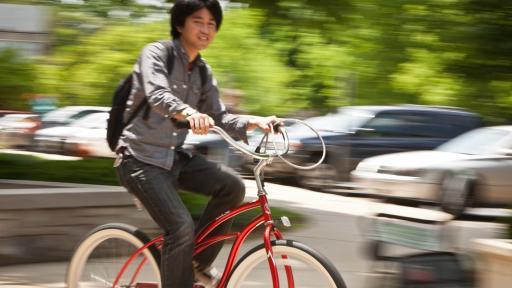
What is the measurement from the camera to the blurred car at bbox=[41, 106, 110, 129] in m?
26.5

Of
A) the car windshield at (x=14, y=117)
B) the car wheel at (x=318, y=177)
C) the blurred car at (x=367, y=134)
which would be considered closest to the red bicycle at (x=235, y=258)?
the blurred car at (x=367, y=134)

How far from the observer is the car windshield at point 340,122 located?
695 inches

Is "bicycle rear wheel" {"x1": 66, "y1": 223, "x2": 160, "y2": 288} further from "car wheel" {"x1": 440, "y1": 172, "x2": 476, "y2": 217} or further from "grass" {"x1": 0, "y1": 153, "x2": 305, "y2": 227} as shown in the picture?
"car wheel" {"x1": 440, "y1": 172, "x2": 476, "y2": 217}

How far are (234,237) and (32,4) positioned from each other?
22.4 feet

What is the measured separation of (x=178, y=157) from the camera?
15.0ft

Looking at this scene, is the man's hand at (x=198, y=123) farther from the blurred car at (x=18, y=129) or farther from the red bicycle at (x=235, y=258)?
the blurred car at (x=18, y=129)

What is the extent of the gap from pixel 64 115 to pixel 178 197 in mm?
23478

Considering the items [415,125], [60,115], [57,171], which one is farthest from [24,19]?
[60,115]

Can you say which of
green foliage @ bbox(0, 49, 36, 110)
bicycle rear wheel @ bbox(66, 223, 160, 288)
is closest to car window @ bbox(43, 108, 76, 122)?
green foliage @ bbox(0, 49, 36, 110)

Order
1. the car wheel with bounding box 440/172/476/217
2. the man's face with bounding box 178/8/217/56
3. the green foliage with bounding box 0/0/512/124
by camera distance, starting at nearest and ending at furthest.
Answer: the man's face with bounding box 178/8/217/56 < the green foliage with bounding box 0/0/512/124 < the car wheel with bounding box 440/172/476/217

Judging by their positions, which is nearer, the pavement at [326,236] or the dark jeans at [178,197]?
the dark jeans at [178,197]

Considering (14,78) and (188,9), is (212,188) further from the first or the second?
(14,78)

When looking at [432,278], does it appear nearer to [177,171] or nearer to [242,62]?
[177,171]

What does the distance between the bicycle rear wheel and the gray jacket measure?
0.47 m
